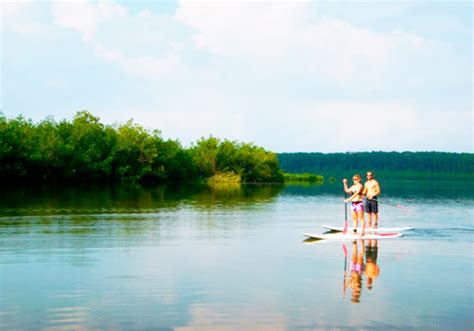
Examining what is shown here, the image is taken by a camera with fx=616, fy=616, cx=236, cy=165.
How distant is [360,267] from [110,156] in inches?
3033

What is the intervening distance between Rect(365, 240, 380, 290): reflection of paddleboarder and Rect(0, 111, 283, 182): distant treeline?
58.1 meters

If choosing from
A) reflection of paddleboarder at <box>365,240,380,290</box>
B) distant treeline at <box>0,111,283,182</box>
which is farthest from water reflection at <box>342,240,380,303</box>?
distant treeline at <box>0,111,283,182</box>

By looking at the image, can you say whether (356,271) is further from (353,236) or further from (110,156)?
(110,156)

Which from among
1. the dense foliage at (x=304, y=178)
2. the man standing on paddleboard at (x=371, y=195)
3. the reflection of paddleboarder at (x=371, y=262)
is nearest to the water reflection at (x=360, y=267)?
the reflection of paddleboarder at (x=371, y=262)

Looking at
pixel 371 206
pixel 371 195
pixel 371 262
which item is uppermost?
pixel 371 195

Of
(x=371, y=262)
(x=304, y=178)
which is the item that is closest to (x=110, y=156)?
(x=304, y=178)

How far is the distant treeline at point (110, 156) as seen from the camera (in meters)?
73.9

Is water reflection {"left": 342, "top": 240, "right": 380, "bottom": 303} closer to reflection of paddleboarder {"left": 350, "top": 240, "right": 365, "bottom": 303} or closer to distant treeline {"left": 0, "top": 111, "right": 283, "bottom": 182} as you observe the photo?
reflection of paddleboarder {"left": 350, "top": 240, "right": 365, "bottom": 303}

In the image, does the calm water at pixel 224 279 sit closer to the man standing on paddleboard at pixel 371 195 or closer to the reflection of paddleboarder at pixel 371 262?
the reflection of paddleboarder at pixel 371 262

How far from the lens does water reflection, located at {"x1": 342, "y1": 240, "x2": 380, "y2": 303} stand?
41.1ft

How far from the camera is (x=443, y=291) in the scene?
12305mm

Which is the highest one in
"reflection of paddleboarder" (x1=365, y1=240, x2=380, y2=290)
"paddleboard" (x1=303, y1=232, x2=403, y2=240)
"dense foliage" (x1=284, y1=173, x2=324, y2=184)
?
"dense foliage" (x1=284, y1=173, x2=324, y2=184)

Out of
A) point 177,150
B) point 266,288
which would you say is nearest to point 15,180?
point 177,150

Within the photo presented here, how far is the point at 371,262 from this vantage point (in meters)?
16.1
